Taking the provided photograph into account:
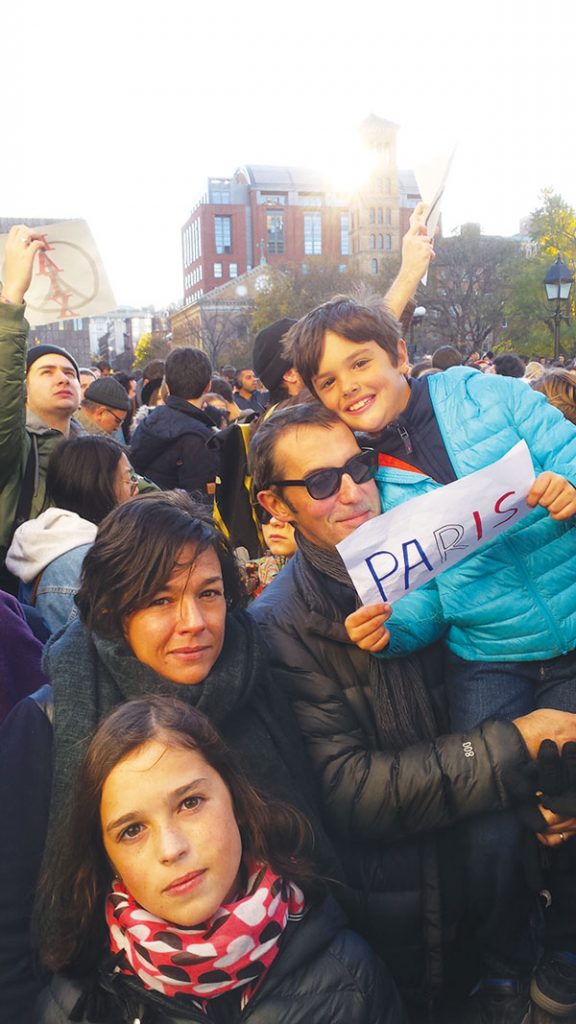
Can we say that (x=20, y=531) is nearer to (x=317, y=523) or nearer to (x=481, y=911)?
(x=317, y=523)

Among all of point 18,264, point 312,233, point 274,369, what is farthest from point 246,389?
point 312,233

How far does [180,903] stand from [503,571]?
1.22 m

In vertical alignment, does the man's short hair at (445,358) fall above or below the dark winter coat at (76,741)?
above

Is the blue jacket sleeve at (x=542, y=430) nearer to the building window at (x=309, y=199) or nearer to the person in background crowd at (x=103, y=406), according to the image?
the person in background crowd at (x=103, y=406)

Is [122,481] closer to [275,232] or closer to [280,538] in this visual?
[280,538]

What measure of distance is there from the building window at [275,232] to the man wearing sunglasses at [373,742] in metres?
108

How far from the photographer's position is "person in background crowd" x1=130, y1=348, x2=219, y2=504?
214 inches

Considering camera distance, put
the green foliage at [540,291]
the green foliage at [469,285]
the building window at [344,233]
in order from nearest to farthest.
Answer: the green foliage at [540,291], the green foliage at [469,285], the building window at [344,233]

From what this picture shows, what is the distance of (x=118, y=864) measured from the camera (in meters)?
1.66

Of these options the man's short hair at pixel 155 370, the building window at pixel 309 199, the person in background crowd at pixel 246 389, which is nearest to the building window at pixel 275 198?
the building window at pixel 309 199

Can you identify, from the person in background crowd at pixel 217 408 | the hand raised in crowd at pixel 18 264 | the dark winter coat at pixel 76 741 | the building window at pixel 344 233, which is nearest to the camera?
the dark winter coat at pixel 76 741

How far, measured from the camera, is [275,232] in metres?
106

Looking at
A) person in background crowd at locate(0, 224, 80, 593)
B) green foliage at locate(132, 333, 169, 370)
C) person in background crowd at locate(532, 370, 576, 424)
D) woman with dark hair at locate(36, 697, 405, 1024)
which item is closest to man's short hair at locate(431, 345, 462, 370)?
person in background crowd at locate(532, 370, 576, 424)

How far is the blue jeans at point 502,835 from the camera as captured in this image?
219 centimetres
